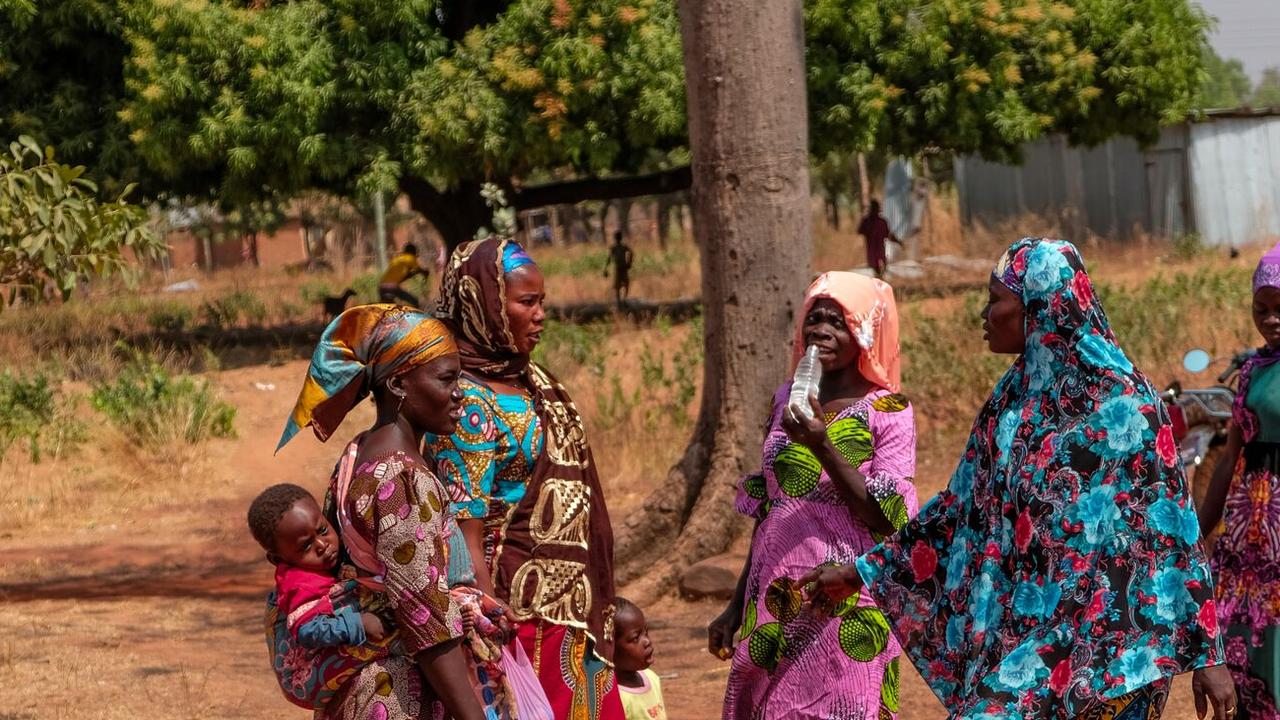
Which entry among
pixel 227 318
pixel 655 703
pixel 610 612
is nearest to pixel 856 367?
pixel 610 612

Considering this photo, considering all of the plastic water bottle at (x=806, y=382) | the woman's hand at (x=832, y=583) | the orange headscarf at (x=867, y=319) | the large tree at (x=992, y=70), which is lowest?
the woman's hand at (x=832, y=583)

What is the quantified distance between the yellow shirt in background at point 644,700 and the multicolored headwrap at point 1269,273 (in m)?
2.21

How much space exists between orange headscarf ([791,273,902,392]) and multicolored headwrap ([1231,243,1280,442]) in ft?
3.66

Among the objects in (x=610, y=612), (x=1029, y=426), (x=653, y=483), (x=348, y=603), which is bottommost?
(x=653, y=483)

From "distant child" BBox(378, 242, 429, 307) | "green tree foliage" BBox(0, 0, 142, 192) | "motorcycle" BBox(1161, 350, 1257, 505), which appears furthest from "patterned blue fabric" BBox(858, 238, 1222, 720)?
"distant child" BBox(378, 242, 429, 307)

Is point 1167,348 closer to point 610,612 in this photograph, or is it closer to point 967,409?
point 967,409

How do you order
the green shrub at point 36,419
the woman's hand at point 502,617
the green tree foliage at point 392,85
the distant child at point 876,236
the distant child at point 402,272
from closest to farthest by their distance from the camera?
the woman's hand at point 502,617 → the green shrub at point 36,419 → the green tree foliage at point 392,85 → the distant child at point 402,272 → the distant child at point 876,236

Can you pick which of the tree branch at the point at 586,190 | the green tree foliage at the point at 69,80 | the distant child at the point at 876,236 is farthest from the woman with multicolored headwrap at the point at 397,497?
the distant child at the point at 876,236

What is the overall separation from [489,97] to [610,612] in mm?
12796

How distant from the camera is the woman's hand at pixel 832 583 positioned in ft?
13.0

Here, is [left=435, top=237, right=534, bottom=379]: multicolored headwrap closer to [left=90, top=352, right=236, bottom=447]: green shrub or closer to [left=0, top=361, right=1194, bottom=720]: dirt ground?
[left=0, top=361, right=1194, bottom=720]: dirt ground

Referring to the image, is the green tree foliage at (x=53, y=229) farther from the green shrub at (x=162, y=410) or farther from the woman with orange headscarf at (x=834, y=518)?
the green shrub at (x=162, y=410)

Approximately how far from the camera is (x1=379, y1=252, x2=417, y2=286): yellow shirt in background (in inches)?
757

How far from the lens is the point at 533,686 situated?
12.2 ft
